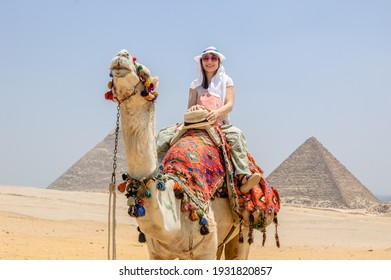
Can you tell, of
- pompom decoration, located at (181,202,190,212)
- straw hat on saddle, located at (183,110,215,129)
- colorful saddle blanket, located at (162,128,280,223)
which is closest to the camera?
pompom decoration, located at (181,202,190,212)

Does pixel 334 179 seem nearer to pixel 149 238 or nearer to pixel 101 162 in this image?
pixel 101 162

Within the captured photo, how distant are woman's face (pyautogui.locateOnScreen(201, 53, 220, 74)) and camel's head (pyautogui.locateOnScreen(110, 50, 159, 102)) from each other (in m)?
1.89

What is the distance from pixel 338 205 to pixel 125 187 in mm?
75724

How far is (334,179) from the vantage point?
276 feet

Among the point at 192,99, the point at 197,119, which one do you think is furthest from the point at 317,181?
the point at 197,119

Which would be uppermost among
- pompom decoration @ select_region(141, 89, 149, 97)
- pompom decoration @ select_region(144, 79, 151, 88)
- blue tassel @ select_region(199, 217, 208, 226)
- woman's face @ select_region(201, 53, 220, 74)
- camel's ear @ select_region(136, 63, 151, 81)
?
woman's face @ select_region(201, 53, 220, 74)

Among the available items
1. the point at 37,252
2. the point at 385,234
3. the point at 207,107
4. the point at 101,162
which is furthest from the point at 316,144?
the point at 207,107

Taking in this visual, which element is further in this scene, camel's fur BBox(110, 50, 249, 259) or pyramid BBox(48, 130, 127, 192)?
pyramid BBox(48, 130, 127, 192)

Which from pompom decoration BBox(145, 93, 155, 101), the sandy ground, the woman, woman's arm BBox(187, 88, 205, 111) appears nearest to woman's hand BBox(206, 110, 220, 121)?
the woman

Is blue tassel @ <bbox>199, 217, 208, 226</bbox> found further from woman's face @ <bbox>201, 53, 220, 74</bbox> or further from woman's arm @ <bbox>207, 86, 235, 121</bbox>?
woman's face @ <bbox>201, 53, 220, 74</bbox>

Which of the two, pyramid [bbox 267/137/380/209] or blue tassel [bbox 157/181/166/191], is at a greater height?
pyramid [bbox 267/137/380/209]

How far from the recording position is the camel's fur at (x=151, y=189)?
5617 mm

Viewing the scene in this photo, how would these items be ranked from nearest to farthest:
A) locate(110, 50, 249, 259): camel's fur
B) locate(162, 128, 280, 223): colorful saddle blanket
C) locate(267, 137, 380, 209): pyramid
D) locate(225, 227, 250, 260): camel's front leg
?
locate(110, 50, 249, 259): camel's fur → locate(162, 128, 280, 223): colorful saddle blanket → locate(225, 227, 250, 260): camel's front leg → locate(267, 137, 380, 209): pyramid

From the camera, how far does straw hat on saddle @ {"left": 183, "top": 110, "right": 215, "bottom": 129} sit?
23.5ft
